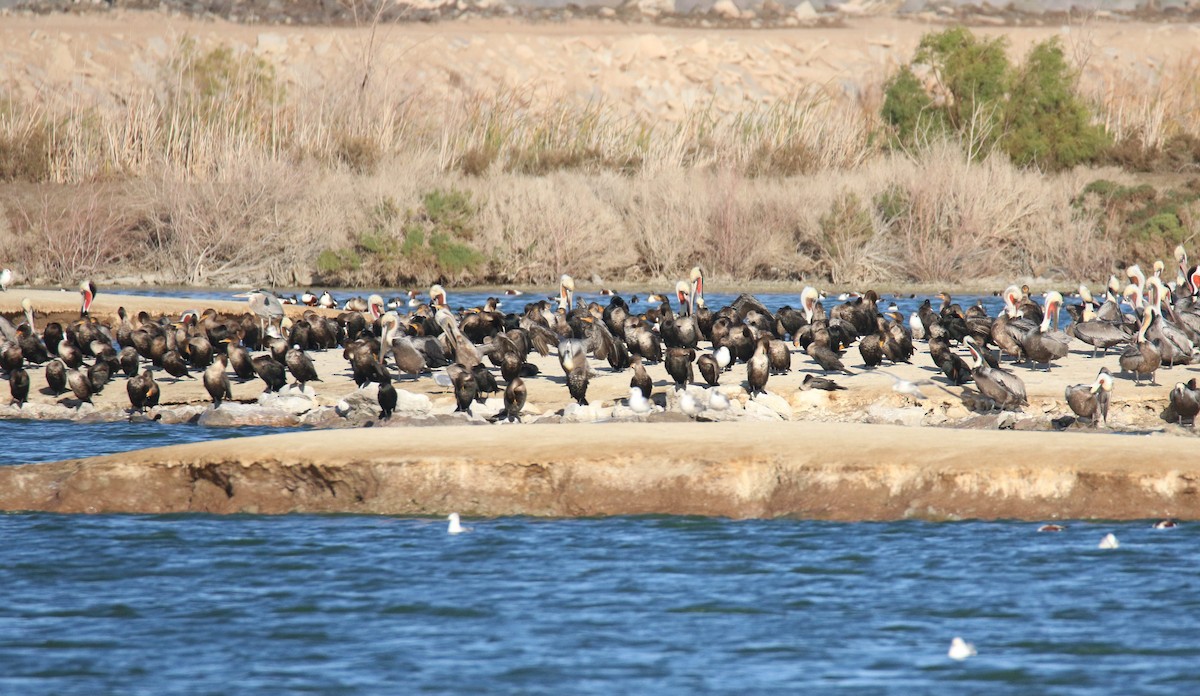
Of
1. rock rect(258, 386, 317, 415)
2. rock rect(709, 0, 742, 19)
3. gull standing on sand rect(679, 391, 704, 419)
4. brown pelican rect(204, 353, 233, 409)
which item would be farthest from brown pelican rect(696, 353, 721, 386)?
rock rect(709, 0, 742, 19)

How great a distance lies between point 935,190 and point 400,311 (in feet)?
40.0

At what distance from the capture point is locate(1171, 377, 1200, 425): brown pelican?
17641 mm

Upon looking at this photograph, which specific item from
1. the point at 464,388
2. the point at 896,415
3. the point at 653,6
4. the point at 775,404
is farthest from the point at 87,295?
the point at 653,6

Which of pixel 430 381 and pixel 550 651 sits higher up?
pixel 550 651

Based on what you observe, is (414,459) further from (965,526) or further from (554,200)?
(554,200)

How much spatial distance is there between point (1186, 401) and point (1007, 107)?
28.0 metres

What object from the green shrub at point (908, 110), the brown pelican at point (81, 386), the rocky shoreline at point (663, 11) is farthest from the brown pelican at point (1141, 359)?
the rocky shoreline at point (663, 11)

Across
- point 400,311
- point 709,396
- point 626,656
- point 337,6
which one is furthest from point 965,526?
point 337,6

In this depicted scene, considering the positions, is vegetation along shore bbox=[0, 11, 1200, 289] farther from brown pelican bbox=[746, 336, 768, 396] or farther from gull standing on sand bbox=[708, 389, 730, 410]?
gull standing on sand bbox=[708, 389, 730, 410]

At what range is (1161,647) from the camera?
33.7 ft

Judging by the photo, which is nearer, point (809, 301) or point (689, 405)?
point (689, 405)

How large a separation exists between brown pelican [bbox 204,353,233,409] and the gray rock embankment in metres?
4.93

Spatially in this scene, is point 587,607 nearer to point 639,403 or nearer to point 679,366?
point 639,403

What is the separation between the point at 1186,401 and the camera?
1764 cm
